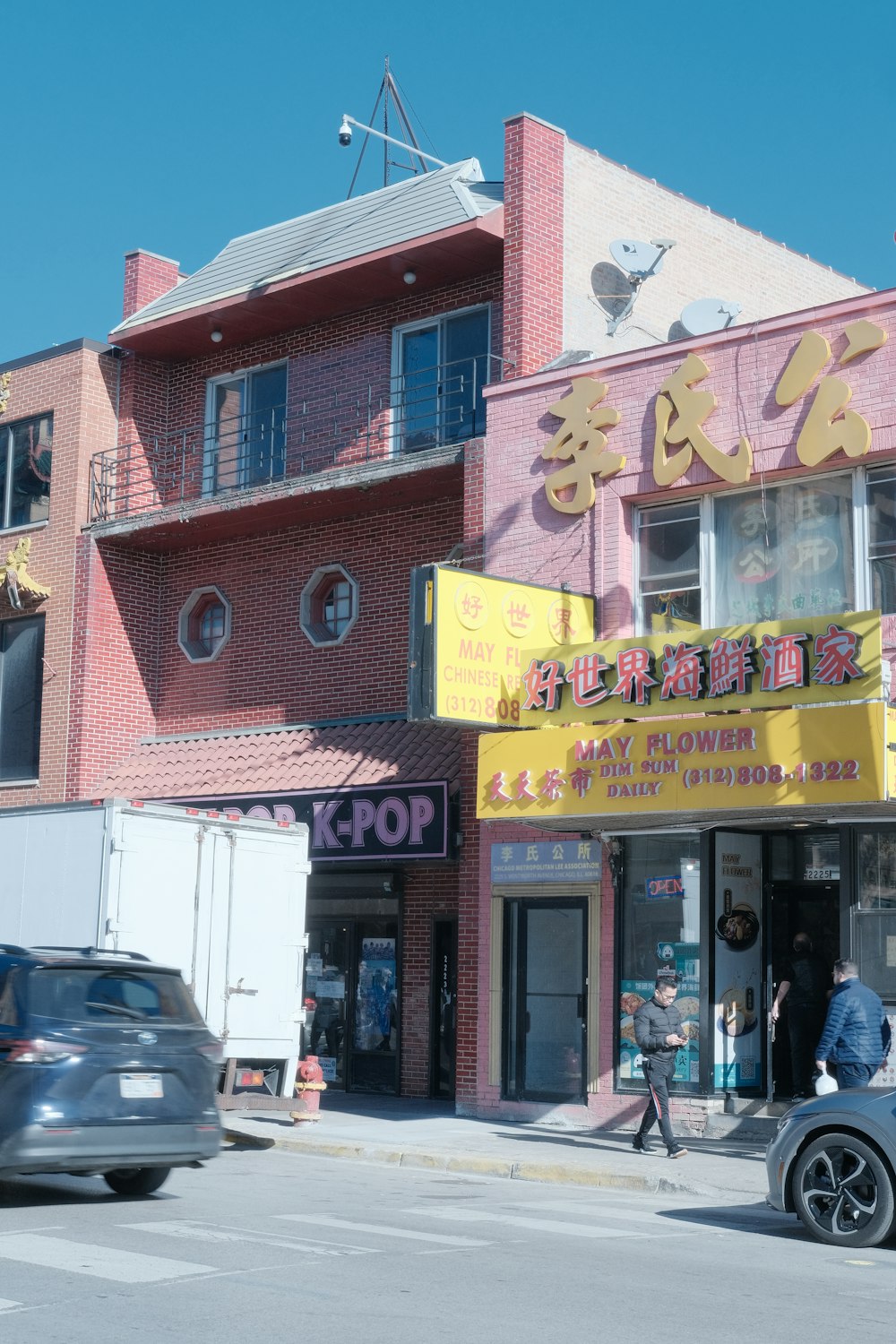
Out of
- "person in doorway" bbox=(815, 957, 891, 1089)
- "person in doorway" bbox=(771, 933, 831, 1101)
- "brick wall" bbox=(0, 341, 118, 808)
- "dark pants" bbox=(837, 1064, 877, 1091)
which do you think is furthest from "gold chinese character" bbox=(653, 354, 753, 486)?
"brick wall" bbox=(0, 341, 118, 808)

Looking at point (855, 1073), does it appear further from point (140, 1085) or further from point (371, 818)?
point (371, 818)

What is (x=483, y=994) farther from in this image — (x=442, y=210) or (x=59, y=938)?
(x=442, y=210)

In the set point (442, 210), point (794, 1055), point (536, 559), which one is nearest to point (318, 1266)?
point (794, 1055)

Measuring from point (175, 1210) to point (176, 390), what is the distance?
51.5 feet

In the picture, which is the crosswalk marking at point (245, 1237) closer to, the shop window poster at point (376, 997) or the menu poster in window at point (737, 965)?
the menu poster in window at point (737, 965)

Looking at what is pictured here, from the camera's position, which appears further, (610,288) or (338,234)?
(338,234)

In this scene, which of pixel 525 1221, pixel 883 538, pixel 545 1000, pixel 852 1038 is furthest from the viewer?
pixel 545 1000

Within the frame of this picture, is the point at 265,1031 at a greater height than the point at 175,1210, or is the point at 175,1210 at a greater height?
the point at 265,1031

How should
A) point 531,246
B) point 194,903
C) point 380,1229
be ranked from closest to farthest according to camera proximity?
point 380,1229, point 194,903, point 531,246

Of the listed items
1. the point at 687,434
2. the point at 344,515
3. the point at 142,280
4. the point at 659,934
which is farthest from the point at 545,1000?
the point at 142,280

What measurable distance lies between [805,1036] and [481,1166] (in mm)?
3802

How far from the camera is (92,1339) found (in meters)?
6.51

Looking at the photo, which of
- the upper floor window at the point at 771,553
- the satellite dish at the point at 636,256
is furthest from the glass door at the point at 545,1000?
the satellite dish at the point at 636,256

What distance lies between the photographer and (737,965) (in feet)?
52.4
